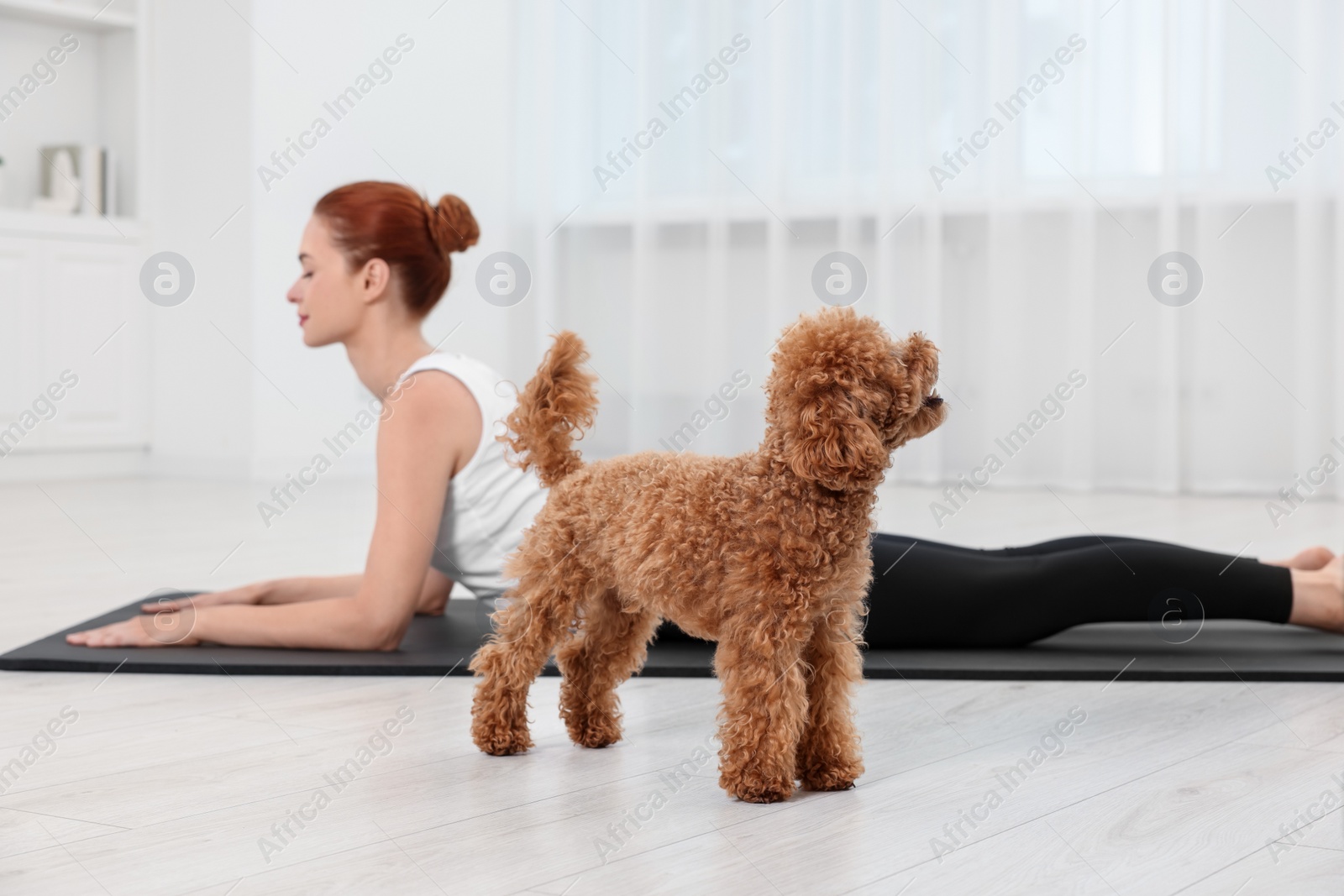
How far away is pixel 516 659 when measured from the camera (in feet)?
5.43

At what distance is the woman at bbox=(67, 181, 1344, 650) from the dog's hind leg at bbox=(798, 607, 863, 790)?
28.4 inches

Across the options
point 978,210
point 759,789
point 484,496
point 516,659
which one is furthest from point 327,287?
point 978,210

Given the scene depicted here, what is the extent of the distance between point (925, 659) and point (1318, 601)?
748mm

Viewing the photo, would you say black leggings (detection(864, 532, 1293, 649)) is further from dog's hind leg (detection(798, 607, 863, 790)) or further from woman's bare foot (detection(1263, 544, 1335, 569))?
dog's hind leg (detection(798, 607, 863, 790))

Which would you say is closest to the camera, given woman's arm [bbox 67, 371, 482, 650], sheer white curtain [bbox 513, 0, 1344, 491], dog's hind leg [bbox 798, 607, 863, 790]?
dog's hind leg [bbox 798, 607, 863, 790]

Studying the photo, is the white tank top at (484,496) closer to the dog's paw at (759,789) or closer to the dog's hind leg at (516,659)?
the dog's hind leg at (516,659)

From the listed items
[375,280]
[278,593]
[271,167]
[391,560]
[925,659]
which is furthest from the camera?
[271,167]

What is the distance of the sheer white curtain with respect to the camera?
4.98 m

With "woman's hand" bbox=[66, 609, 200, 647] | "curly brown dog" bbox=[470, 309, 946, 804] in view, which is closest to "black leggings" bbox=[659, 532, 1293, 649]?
"curly brown dog" bbox=[470, 309, 946, 804]

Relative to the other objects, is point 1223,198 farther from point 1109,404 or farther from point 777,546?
point 777,546

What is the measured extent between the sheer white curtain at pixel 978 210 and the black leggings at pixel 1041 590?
285 cm

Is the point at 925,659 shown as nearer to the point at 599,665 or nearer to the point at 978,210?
the point at 599,665

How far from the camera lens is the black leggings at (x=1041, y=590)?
7.54ft

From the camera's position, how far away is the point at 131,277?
5.99m
